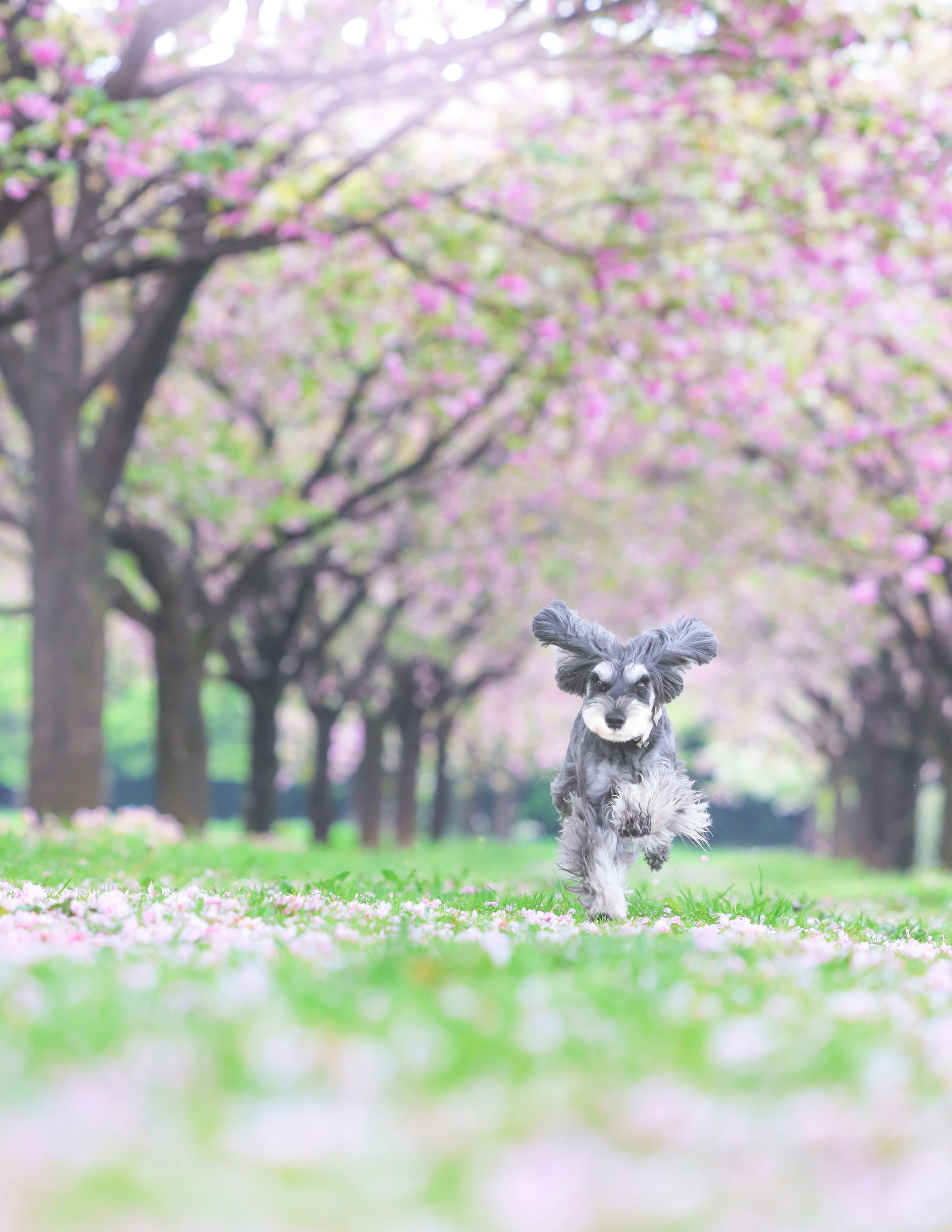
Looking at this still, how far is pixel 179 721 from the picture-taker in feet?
66.2

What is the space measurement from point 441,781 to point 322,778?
10.3 m

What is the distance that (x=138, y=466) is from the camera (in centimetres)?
1823

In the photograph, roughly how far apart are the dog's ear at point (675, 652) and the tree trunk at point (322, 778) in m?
22.5

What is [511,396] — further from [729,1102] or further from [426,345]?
[729,1102]

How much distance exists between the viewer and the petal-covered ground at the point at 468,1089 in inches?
90.3

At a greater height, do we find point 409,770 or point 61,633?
point 61,633

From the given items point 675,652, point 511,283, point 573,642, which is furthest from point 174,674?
point 675,652

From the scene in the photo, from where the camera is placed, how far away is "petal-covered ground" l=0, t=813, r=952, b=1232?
90.3 inches

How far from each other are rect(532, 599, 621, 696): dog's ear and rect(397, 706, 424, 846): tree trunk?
1093 inches

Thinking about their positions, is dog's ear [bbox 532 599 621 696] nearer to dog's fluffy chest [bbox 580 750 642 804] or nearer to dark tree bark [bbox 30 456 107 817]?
dog's fluffy chest [bbox 580 750 642 804]

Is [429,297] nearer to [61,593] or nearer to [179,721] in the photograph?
[61,593]

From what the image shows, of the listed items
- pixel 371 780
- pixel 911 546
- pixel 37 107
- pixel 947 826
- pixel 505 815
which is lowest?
pixel 505 815

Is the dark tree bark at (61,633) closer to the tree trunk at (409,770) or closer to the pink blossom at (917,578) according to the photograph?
the pink blossom at (917,578)

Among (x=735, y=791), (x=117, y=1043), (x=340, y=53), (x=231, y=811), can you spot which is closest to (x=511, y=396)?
(x=340, y=53)
